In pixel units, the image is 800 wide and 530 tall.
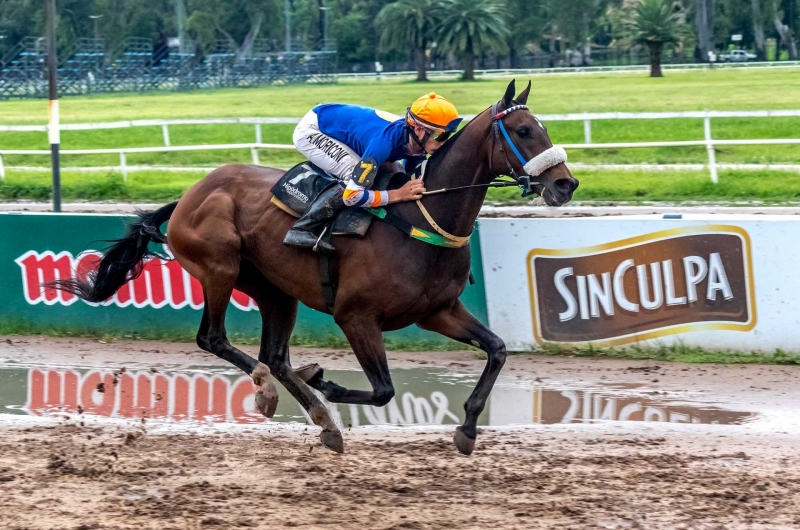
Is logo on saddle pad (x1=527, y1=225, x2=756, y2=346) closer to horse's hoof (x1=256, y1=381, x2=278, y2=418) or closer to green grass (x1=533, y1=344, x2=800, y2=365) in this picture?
green grass (x1=533, y1=344, x2=800, y2=365)

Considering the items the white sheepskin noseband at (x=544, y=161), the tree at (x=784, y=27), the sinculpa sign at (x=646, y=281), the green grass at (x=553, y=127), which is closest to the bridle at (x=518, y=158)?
the white sheepskin noseband at (x=544, y=161)

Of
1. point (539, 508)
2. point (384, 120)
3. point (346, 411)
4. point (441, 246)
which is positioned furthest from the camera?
point (346, 411)

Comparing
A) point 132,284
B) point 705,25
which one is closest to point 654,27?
point 705,25

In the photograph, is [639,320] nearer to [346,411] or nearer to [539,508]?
[346,411]

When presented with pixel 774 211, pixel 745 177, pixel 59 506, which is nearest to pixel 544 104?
pixel 745 177

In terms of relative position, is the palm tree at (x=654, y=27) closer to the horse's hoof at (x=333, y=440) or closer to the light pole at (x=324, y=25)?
the light pole at (x=324, y=25)

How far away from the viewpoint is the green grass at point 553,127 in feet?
56.3

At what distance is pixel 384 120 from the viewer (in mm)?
5754

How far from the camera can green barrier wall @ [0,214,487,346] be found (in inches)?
347

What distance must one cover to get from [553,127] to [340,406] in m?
21.0

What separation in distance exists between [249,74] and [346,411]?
5167 centimetres

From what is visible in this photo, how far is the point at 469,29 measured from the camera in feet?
161

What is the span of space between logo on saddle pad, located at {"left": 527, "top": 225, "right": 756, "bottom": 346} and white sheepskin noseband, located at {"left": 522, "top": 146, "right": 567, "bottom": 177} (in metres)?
3.07

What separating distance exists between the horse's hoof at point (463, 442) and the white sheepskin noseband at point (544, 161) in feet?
4.55
